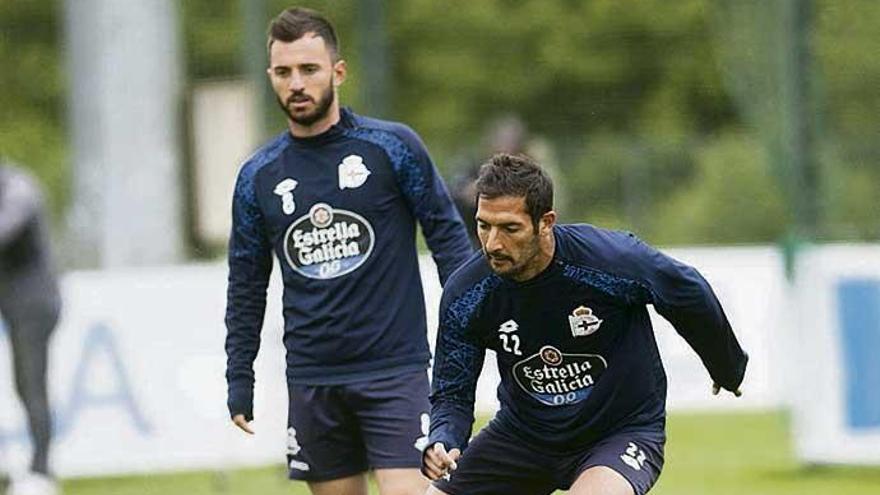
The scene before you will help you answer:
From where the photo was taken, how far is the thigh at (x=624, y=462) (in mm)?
7031

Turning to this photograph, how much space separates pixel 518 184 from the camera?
22.5ft

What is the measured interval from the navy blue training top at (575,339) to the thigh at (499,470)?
50mm

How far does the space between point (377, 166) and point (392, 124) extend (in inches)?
8.4

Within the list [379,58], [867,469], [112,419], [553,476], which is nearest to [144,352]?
[112,419]

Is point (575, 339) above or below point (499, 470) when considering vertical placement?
above

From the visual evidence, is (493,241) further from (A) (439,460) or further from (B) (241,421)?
(B) (241,421)

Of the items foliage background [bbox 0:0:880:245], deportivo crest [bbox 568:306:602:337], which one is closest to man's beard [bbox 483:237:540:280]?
deportivo crest [bbox 568:306:602:337]

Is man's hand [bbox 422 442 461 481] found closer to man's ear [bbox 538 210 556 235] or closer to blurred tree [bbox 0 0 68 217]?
man's ear [bbox 538 210 556 235]

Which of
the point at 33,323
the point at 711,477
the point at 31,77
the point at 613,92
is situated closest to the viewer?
the point at 33,323

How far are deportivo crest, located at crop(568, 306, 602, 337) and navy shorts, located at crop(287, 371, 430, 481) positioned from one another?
1.09 m

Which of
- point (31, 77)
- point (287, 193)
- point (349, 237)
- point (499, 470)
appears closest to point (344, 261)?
point (349, 237)

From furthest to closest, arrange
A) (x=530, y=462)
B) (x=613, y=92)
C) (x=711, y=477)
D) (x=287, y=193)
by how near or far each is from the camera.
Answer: (x=613, y=92)
(x=711, y=477)
(x=287, y=193)
(x=530, y=462)

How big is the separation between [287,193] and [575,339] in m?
1.42

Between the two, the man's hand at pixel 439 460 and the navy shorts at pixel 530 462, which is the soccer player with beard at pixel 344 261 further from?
the man's hand at pixel 439 460
